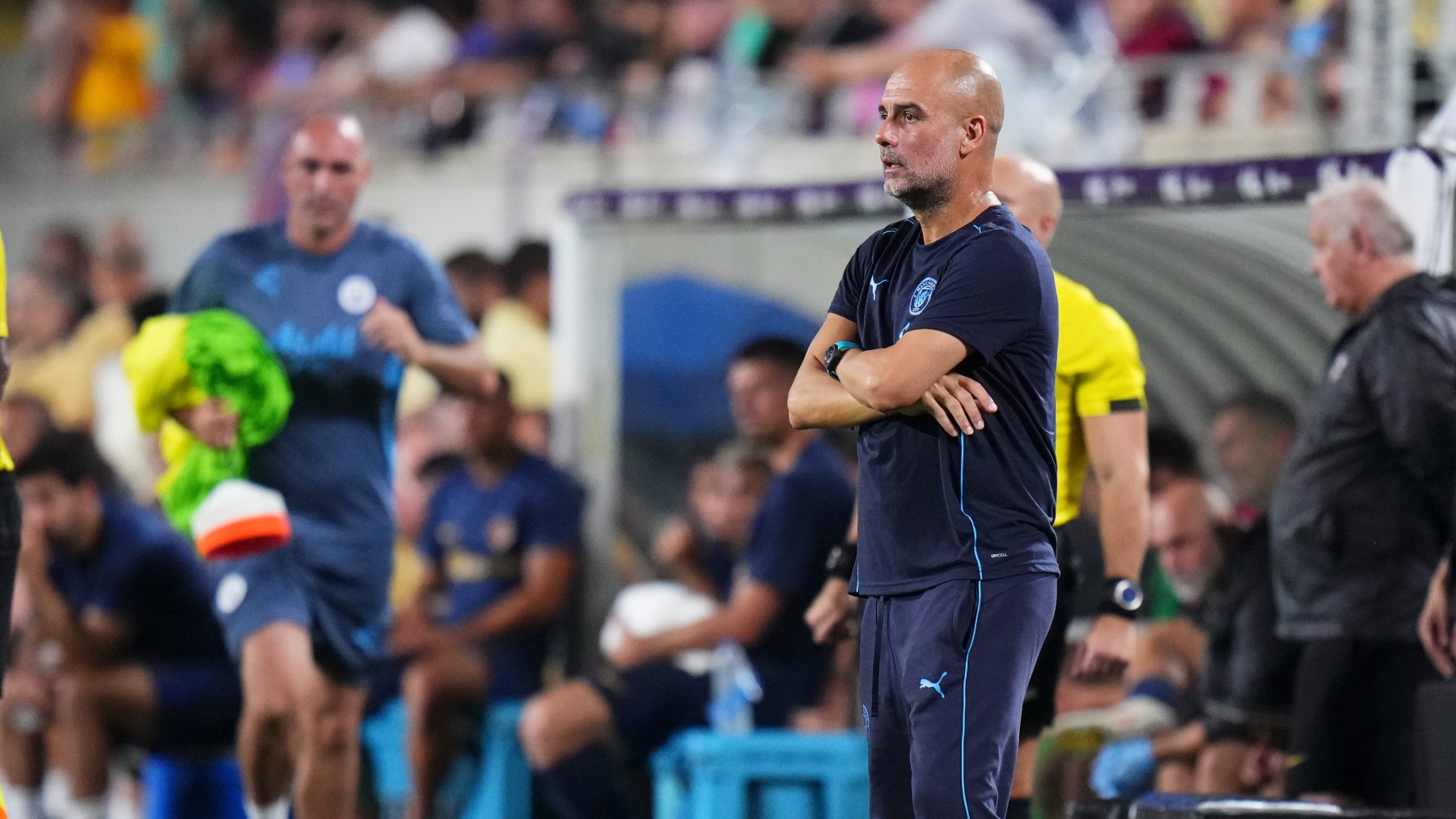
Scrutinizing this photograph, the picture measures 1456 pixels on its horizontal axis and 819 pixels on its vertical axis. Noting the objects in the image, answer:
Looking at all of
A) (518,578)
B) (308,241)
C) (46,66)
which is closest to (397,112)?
Result: (46,66)

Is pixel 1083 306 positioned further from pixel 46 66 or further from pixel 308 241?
pixel 46 66

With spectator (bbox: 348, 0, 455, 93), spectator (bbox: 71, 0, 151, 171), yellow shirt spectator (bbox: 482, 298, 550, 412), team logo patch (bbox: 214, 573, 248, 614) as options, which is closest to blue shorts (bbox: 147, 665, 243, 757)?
team logo patch (bbox: 214, 573, 248, 614)

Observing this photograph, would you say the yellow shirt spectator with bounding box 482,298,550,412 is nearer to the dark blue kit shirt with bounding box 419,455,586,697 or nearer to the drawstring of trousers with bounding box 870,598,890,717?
the dark blue kit shirt with bounding box 419,455,586,697

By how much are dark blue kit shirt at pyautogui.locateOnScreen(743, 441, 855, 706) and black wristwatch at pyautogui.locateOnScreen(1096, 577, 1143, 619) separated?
Answer: 1.85 meters

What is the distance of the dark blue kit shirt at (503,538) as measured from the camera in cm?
736

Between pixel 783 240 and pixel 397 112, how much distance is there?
606cm

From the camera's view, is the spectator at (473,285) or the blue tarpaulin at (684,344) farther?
the spectator at (473,285)

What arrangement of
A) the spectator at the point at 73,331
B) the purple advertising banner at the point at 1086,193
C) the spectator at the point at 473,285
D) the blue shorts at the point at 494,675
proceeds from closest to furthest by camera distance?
the purple advertising banner at the point at 1086,193
the blue shorts at the point at 494,675
the spectator at the point at 473,285
the spectator at the point at 73,331

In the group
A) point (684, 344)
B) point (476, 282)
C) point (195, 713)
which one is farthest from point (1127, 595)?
point (476, 282)

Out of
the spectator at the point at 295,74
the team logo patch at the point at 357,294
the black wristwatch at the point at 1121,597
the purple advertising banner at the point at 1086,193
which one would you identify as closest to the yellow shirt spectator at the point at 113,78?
the spectator at the point at 295,74

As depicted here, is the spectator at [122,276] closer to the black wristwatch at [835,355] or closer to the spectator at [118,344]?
the spectator at [118,344]

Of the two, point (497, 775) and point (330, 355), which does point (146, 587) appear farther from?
point (330, 355)

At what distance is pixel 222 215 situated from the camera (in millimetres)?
13617

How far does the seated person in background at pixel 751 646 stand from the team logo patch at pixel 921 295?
2605 mm
